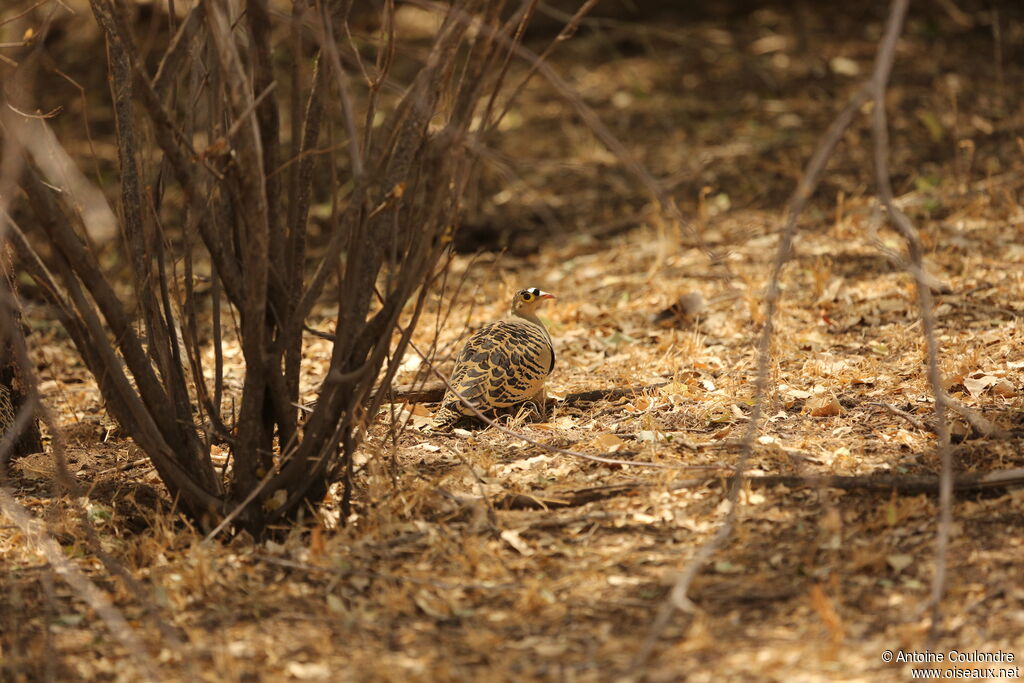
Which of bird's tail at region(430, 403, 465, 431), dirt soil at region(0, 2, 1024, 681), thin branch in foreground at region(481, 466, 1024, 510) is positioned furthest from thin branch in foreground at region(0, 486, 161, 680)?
bird's tail at region(430, 403, 465, 431)

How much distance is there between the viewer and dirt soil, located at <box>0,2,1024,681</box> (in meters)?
2.64

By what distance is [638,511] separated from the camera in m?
3.23

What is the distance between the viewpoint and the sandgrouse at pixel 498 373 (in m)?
4.09

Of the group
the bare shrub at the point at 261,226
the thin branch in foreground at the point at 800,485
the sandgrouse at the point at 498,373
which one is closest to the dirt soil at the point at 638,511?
the thin branch in foreground at the point at 800,485

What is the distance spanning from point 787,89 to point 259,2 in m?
6.66

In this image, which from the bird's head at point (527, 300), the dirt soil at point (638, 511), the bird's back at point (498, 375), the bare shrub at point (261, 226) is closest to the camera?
the dirt soil at point (638, 511)

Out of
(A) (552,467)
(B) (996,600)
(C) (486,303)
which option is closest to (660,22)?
(C) (486,303)

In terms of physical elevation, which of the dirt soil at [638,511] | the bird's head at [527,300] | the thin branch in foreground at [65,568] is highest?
the bird's head at [527,300]

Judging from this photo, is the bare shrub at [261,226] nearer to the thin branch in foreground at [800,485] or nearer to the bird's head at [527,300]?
the thin branch in foreground at [800,485]

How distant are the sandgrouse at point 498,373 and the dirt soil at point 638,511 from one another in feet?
0.44

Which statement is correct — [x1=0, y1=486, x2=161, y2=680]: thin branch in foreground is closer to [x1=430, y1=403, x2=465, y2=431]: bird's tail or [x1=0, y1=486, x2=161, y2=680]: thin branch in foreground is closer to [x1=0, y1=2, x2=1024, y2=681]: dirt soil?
[x1=0, y1=2, x2=1024, y2=681]: dirt soil

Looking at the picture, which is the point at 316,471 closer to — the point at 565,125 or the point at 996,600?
the point at 996,600

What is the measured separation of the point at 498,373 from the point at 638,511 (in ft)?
3.42

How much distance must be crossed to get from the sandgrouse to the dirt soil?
0.44 feet
